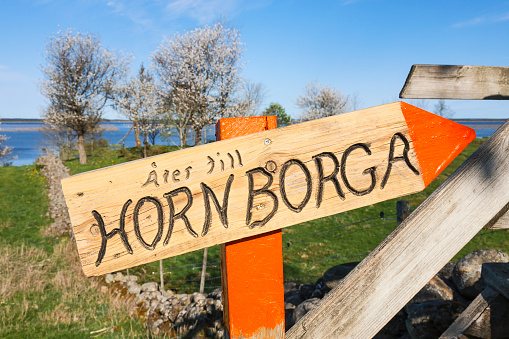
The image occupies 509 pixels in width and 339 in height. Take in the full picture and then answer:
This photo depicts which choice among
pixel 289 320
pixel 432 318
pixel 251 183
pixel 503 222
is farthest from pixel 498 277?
pixel 289 320

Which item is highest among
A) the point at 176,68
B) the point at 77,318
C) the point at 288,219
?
the point at 176,68

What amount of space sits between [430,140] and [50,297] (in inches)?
256

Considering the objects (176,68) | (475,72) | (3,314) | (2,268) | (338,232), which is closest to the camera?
(475,72)

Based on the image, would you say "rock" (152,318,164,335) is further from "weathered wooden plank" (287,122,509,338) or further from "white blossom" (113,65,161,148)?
"white blossom" (113,65,161,148)

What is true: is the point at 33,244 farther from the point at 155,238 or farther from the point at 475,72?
the point at 475,72

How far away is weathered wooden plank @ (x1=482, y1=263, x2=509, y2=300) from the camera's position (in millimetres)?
2127

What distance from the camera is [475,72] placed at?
1302 mm

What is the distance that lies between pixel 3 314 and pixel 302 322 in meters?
5.52

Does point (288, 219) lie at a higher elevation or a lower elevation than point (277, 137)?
lower

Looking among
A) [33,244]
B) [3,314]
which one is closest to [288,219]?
[3,314]

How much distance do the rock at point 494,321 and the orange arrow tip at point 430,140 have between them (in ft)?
5.86

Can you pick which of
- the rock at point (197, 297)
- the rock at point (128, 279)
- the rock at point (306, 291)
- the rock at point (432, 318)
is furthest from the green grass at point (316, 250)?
the rock at point (432, 318)

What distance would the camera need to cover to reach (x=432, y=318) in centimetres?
300

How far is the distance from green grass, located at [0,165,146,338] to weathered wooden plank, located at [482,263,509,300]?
4.26 meters
